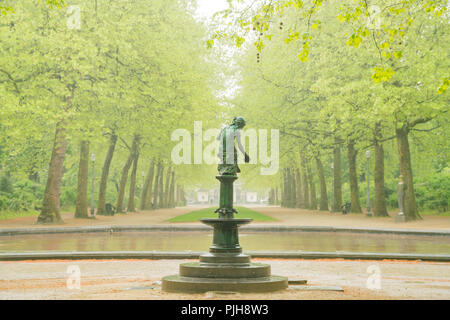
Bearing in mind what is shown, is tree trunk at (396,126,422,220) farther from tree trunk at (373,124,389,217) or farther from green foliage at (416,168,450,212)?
green foliage at (416,168,450,212)

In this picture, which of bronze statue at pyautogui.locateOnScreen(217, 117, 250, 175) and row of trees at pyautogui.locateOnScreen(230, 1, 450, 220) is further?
row of trees at pyautogui.locateOnScreen(230, 1, 450, 220)

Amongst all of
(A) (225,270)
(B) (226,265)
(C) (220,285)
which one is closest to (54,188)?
(B) (226,265)

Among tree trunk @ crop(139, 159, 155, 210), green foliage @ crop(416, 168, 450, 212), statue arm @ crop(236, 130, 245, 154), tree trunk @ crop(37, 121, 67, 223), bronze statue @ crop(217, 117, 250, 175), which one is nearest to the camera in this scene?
bronze statue @ crop(217, 117, 250, 175)

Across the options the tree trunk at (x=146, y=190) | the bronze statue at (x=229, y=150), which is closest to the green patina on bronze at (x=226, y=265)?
the bronze statue at (x=229, y=150)

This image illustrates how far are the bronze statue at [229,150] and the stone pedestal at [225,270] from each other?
187 mm

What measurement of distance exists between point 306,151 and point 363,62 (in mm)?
9581

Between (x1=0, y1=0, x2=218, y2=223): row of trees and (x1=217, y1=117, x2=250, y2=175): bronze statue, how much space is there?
14592 millimetres

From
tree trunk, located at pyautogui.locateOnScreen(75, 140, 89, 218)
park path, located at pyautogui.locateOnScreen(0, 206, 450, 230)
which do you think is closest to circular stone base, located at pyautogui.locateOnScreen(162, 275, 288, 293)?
park path, located at pyautogui.locateOnScreen(0, 206, 450, 230)

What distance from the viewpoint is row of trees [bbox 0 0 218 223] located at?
904 inches

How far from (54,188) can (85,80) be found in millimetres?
5961

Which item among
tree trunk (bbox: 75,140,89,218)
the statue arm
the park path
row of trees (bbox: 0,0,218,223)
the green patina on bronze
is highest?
row of trees (bbox: 0,0,218,223)

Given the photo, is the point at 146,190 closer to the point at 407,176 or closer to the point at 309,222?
the point at 309,222

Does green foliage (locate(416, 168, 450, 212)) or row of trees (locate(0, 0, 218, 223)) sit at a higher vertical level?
row of trees (locate(0, 0, 218, 223))

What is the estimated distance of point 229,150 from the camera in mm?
9203
